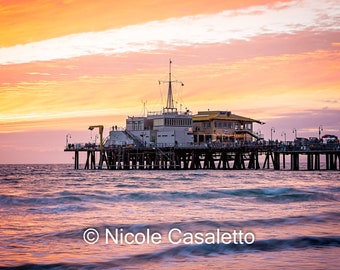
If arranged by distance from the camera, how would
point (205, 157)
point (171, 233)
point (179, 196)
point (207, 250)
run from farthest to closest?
point (205, 157) < point (179, 196) < point (171, 233) < point (207, 250)

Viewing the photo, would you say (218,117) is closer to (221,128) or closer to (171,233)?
(221,128)

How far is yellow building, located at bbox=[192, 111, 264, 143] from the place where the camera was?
93438 millimetres

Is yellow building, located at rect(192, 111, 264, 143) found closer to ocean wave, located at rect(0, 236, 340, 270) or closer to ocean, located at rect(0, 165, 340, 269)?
ocean, located at rect(0, 165, 340, 269)

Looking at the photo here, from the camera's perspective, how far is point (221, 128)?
9406 cm

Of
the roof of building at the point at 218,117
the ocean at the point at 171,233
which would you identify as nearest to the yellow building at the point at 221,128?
the roof of building at the point at 218,117

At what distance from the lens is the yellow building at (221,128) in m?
93.4

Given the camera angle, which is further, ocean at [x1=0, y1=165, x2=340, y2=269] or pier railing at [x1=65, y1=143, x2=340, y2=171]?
pier railing at [x1=65, y1=143, x2=340, y2=171]

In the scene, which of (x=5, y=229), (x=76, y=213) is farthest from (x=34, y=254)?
(x=76, y=213)

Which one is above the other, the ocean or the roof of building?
the roof of building

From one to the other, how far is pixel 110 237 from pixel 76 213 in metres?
7.97

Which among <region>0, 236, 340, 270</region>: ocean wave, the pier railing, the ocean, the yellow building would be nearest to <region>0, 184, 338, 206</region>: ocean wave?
the ocean

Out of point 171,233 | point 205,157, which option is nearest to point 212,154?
point 205,157

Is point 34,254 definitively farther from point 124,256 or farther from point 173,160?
point 173,160

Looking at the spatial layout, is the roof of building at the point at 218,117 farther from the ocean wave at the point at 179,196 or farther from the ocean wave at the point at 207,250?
the ocean wave at the point at 207,250
